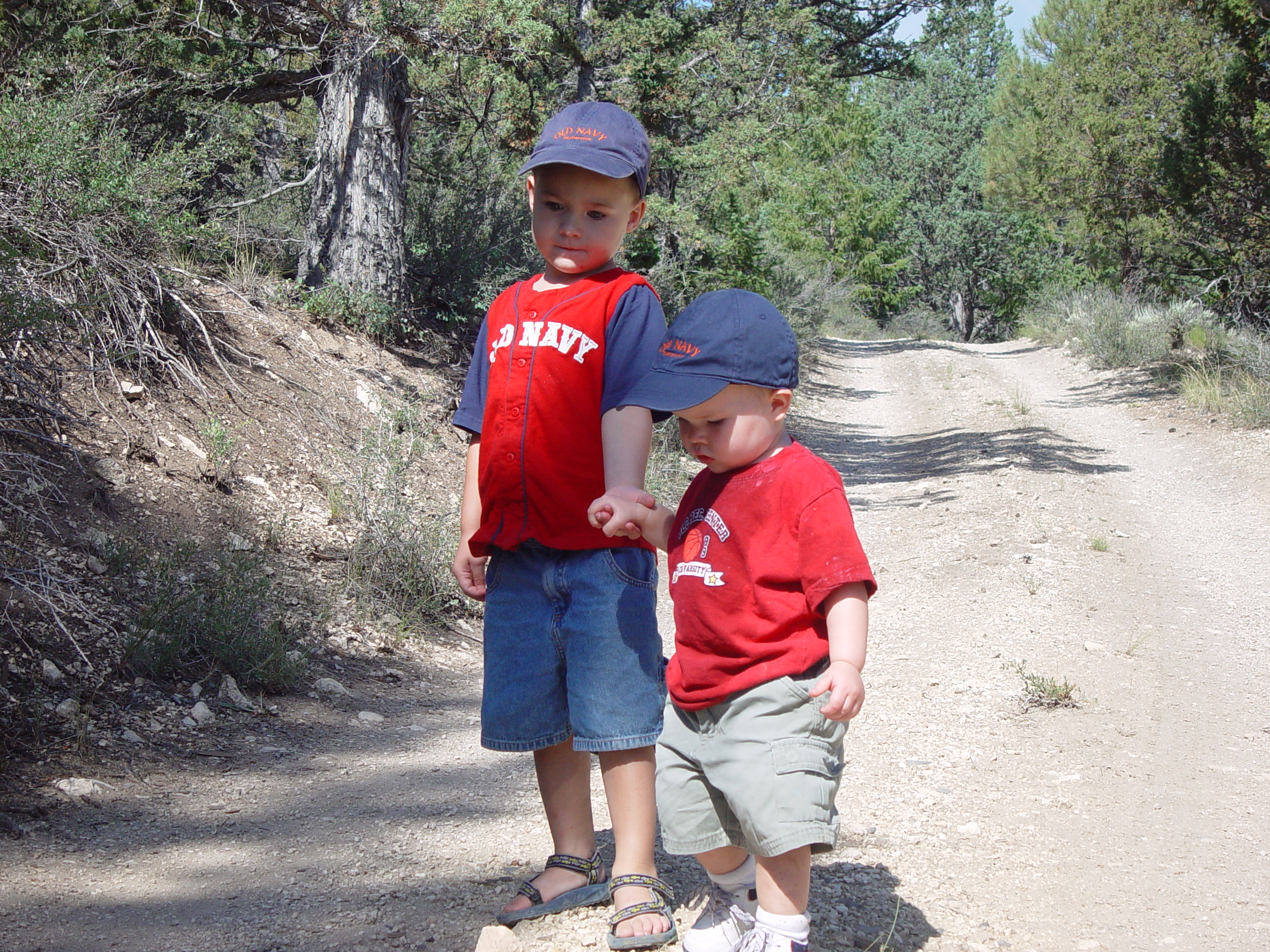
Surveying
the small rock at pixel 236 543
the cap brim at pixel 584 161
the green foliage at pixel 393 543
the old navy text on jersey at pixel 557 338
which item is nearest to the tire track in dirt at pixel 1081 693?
the old navy text on jersey at pixel 557 338

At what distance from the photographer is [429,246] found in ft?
29.0

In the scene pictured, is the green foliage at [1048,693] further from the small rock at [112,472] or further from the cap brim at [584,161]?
the small rock at [112,472]

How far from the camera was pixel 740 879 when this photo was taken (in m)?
2.20

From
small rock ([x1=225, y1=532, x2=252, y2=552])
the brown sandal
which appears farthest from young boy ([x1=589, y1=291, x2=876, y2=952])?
small rock ([x1=225, y1=532, x2=252, y2=552])

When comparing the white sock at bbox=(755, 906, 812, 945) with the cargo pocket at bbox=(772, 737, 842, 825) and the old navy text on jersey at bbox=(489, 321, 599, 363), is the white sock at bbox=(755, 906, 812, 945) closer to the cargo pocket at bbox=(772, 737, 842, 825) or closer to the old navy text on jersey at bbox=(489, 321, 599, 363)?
the cargo pocket at bbox=(772, 737, 842, 825)

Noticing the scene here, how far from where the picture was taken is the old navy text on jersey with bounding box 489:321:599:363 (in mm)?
2291

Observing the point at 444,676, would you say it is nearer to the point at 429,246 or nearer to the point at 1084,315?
the point at 429,246

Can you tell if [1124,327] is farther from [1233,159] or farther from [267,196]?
[267,196]

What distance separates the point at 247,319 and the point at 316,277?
44.1 inches

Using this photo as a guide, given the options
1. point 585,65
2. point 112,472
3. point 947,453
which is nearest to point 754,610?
point 112,472

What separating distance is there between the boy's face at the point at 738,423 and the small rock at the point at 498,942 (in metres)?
1.08

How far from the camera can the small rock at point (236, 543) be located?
4789mm

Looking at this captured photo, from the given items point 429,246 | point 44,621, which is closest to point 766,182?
point 429,246

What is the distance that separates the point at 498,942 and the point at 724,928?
0.47 metres
